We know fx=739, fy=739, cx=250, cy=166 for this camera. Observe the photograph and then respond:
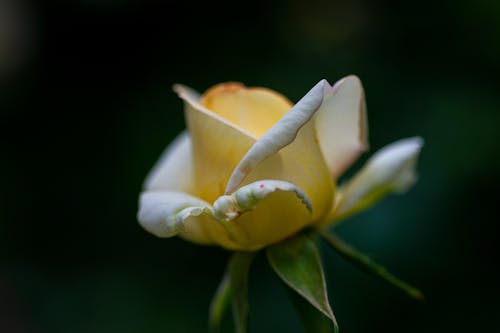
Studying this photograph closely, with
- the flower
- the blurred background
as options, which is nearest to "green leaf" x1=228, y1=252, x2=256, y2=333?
the flower

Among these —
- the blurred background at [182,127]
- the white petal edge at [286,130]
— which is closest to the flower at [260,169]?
the white petal edge at [286,130]

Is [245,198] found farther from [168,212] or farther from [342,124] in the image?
[342,124]

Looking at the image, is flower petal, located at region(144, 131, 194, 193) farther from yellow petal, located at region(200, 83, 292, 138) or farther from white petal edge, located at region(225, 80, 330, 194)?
white petal edge, located at region(225, 80, 330, 194)

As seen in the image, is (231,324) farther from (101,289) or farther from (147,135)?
(147,135)

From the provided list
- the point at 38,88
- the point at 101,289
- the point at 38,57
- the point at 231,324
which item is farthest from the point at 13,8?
the point at 231,324

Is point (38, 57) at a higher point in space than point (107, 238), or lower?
higher

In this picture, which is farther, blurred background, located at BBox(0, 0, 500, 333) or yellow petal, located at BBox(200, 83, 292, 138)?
blurred background, located at BBox(0, 0, 500, 333)

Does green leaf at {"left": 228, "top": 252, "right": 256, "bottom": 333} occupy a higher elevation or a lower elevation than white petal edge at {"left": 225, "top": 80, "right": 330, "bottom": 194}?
lower
